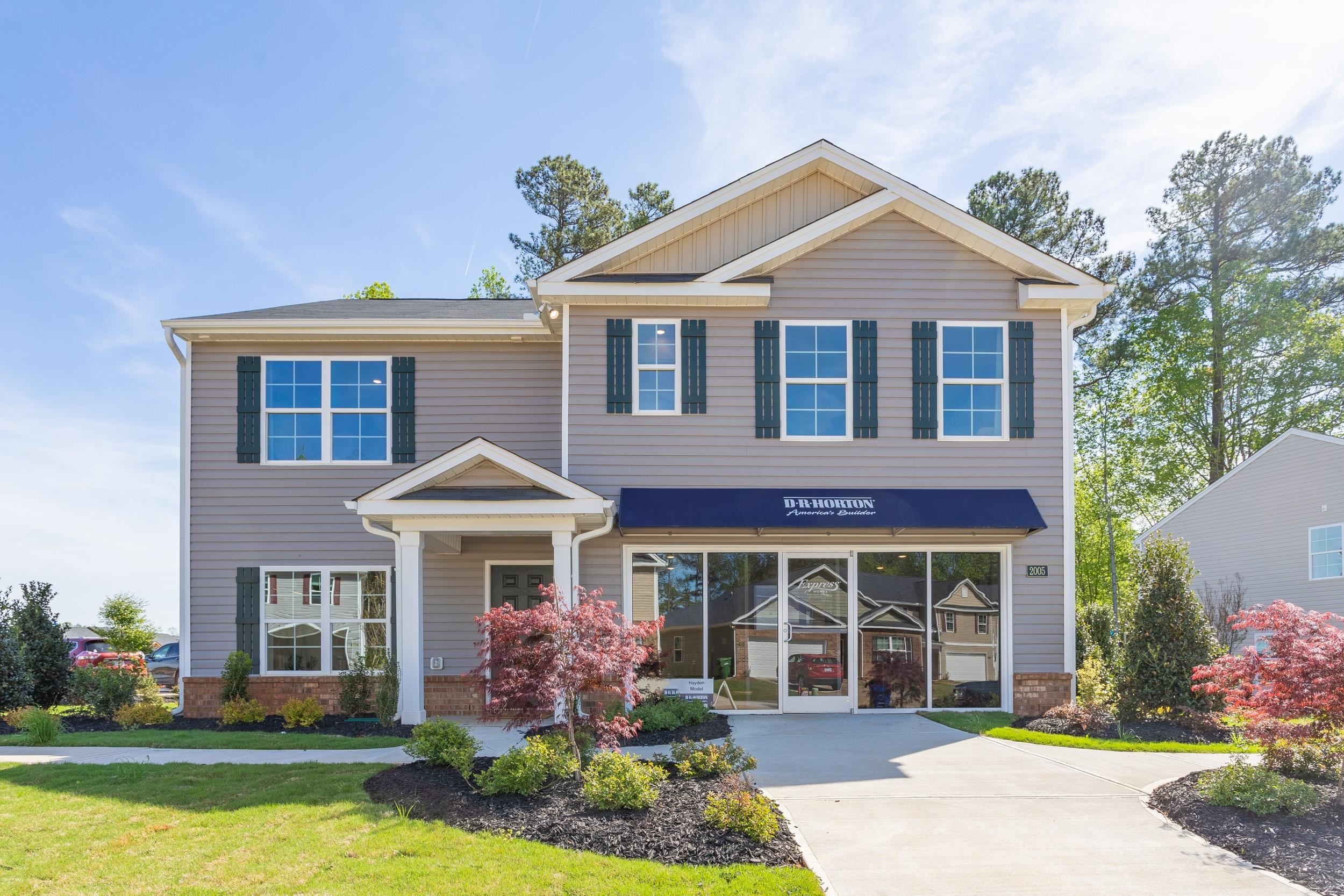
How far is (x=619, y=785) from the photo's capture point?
7.00 m

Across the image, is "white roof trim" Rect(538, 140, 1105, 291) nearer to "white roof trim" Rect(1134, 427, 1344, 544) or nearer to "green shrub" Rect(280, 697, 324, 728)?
"green shrub" Rect(280, 697, 324, 728)

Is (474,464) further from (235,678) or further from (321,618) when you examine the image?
(235,678)

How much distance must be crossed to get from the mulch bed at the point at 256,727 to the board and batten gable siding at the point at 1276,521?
52.3 feet

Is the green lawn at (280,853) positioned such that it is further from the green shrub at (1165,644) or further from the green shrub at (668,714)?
the green shrub at (1165,644)

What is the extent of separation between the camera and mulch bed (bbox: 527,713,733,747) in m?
10.1

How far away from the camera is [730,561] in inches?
493

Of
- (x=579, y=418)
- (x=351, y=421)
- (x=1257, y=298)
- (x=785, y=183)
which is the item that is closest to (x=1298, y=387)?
(x=1257, y=298)

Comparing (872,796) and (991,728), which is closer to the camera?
(872,796)

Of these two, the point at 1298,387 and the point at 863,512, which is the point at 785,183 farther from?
the point at 1298,387

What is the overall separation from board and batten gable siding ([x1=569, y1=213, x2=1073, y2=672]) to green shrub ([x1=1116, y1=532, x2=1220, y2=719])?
1080 millimetres

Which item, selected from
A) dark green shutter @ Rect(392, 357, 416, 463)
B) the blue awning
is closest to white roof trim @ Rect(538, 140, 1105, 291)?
dark green shutter @ Rect(392, 357, 416, 463)

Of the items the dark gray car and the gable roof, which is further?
the dark gray car

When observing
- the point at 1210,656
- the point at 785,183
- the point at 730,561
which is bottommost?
the point at 1210,656

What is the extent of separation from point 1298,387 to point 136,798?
100 ft
